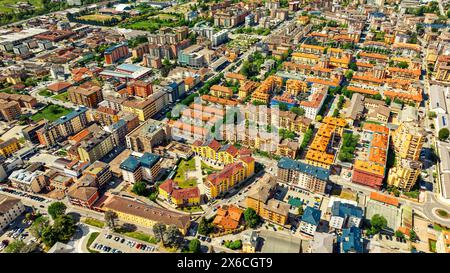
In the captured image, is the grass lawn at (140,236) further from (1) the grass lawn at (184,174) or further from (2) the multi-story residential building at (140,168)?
(1) the grass lawn at (184,174)

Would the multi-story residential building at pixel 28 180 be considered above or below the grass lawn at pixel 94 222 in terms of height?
above

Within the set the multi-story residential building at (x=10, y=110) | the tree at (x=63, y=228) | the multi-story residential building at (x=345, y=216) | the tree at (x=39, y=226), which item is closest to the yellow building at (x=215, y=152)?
the multi-story residential building at (x=345, y=216)

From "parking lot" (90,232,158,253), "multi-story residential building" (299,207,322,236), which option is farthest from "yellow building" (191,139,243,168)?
"parking lot" (90,232,158,253)

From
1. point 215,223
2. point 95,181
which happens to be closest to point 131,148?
point 95,181

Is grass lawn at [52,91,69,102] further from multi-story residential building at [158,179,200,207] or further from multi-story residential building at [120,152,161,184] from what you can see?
multi-story residential building at [158,179,200,207]

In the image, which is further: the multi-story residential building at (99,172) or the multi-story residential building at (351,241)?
the multi-story residential building at (99,172)

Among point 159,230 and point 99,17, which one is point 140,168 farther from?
point 99,17
